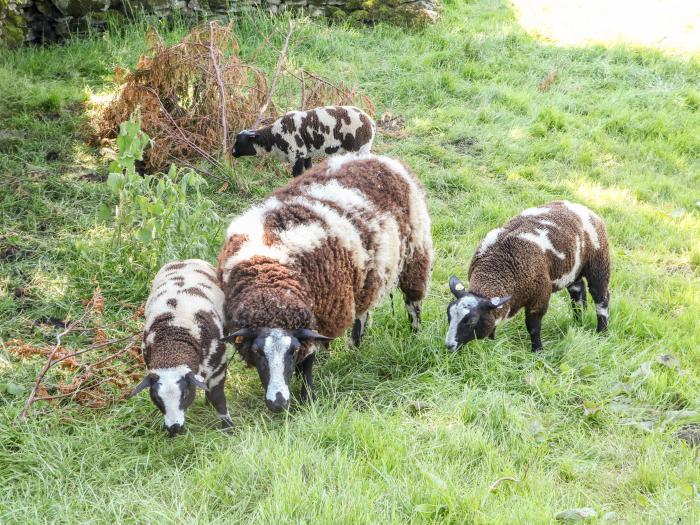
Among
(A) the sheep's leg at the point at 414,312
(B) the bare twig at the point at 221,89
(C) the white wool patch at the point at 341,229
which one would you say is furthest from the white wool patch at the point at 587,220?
(B) the bare twig at the point at 221,89

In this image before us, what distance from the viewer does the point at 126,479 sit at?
325cm

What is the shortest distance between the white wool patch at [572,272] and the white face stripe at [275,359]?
2269 mm

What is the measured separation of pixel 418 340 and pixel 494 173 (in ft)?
10.7

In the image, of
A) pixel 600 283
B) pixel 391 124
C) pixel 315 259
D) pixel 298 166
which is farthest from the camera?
pixel 391 124

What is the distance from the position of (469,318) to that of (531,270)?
1.99ft

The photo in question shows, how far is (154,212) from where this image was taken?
439 cm

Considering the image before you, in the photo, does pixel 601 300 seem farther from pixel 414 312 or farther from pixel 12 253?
pixel 12 253

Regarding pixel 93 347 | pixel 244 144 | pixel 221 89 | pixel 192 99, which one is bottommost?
pixel 93 347

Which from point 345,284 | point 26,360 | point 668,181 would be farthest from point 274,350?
point 668,181

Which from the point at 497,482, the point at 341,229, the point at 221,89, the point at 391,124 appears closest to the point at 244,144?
the point at 221,89

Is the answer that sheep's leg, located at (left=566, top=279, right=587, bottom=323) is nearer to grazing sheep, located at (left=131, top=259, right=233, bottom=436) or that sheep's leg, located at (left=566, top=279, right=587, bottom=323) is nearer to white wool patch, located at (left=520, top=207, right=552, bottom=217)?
white wool patch, located at (left=520, top=207, right=552, bottom=217)

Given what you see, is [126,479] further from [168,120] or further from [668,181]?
[668,181]

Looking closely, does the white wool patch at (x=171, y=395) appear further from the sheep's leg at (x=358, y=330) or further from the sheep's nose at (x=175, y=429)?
the sheep's leg at (x=358, y=330)

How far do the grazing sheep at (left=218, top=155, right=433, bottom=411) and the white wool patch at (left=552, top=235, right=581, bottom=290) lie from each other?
3.39ft
